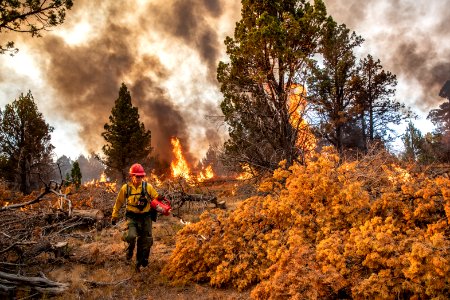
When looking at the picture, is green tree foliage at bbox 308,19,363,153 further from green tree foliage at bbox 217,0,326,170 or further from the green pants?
the green pants

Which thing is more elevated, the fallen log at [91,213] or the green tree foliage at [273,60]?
the green tree foliage at [273,60]

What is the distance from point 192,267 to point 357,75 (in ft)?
53.5

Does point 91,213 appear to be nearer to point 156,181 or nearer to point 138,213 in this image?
point 156,181

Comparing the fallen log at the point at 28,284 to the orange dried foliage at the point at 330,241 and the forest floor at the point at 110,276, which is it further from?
the orange dried foliage at the point at 330,241

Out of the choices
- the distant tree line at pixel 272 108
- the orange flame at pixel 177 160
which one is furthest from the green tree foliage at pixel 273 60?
the orange flame at pixel 177 160

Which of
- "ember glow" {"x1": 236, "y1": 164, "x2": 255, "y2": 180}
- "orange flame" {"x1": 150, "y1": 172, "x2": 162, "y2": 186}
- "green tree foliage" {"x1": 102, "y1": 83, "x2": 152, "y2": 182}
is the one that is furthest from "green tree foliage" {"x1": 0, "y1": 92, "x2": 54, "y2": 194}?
"ember glow" {"x1": 236, "y1": 164, "x2": 255, "y2": 180}

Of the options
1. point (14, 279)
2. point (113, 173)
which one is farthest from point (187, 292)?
point (113, 173)

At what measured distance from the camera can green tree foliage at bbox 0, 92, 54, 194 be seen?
74.1 feet

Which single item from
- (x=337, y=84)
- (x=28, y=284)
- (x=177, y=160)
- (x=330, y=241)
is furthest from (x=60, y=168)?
(x=177, y=160)

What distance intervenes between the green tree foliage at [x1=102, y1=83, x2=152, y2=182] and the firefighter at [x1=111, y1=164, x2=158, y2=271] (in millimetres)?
20567

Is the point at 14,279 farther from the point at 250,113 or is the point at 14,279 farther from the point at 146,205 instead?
the point at 250,113

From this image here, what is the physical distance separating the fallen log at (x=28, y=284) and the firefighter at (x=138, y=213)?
1.44 meters

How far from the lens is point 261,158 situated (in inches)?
450

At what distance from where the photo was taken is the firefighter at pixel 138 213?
633cm
